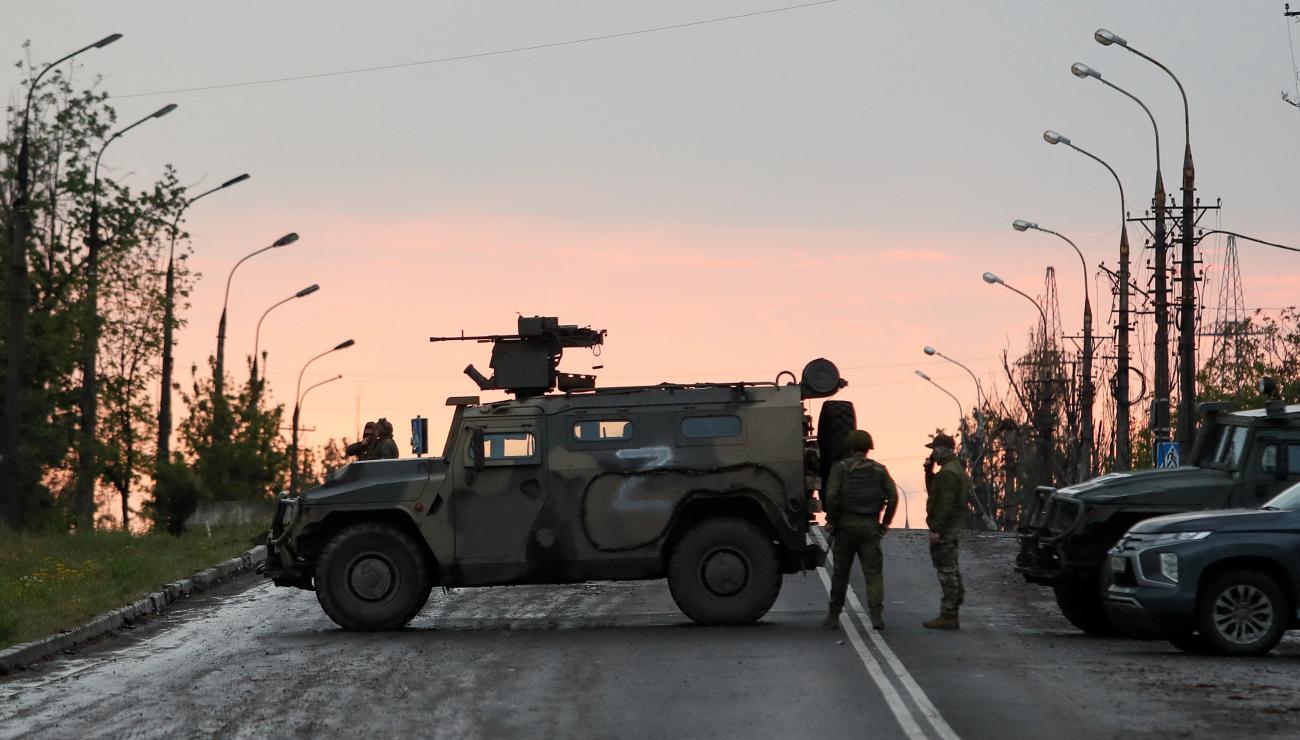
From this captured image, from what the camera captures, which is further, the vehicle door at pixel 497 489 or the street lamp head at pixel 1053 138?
the street lamp head at pixel 1053 138

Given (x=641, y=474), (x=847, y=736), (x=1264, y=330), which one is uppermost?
(x=1264, y=330)

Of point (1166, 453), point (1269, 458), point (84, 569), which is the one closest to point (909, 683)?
point (1269, 458)

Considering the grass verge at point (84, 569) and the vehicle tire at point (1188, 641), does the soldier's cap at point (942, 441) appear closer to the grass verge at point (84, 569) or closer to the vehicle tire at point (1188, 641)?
the vehicle tire at point (1188, 641)

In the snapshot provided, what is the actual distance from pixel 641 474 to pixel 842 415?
2.23 m

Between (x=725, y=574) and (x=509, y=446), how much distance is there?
102 inches

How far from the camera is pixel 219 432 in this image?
5438cm

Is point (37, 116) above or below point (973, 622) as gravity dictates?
above

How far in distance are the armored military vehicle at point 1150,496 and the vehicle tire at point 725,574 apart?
8.65 ft

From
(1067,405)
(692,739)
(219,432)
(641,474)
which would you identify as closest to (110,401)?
(219,432)

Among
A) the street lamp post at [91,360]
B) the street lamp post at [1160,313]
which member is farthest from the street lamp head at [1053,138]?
the street lamp post at [91,360]

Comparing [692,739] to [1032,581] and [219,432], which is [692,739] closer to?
[1032,581]

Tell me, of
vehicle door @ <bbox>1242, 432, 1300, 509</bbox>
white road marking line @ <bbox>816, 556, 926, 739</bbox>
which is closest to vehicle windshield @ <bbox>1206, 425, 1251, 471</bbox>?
vehicle door @ <bbox>1242, 432, 1300, 509</bbox>

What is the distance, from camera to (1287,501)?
57.2ft

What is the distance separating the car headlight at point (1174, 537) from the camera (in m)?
17.0
